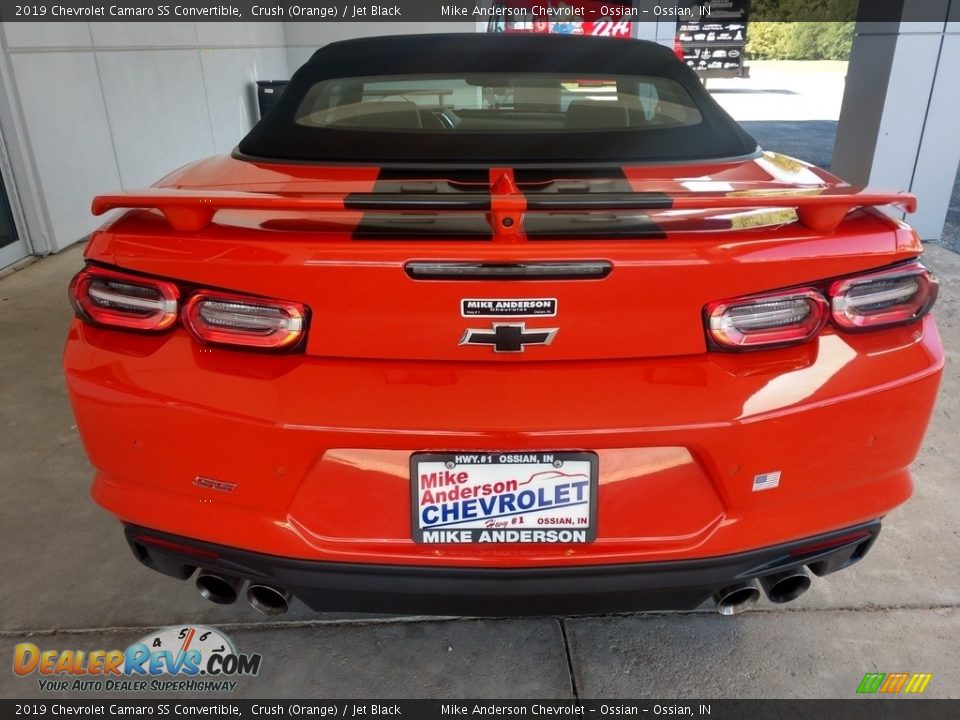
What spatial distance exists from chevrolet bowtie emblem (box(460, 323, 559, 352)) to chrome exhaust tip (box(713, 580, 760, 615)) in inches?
26.2

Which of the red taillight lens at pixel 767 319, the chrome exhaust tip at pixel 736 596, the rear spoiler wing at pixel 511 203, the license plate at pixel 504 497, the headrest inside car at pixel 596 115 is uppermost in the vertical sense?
the headrest inside car at pixel 596 115

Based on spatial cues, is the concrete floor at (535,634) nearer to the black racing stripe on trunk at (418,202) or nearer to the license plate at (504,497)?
the license plate at (504,497)

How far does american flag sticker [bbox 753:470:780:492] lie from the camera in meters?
1.35

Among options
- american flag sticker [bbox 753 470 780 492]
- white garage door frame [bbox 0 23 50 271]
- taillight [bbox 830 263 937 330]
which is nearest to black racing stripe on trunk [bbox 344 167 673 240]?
taillight [bbox 830 263 937 330]

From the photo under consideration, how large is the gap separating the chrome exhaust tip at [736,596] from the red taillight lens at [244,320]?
101cm

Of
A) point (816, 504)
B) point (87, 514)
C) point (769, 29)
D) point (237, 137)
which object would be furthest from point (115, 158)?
point (769, 29)

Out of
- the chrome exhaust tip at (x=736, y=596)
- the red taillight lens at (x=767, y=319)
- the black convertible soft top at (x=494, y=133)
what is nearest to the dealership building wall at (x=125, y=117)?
the black convertible soft top at (x=494, y=133)

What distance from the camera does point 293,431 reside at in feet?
4.23

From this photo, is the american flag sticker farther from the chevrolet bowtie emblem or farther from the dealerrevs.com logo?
the dealerrevs.com logo

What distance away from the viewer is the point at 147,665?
1.83 metres

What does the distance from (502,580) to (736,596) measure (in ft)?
1.75

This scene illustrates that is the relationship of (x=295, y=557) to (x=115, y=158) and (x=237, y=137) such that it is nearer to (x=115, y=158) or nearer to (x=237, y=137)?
(x=115, y=158)

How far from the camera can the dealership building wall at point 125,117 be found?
5.24 meters

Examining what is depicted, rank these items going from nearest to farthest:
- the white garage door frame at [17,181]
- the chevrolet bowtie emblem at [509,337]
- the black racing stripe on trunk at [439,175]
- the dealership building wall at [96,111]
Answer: the chevrolet bowtie emblem at [509,337]
the black racing stripe on trunk at [439,175]
the white garage door frame at [17,181]
the dealership building wall at [96,111]
